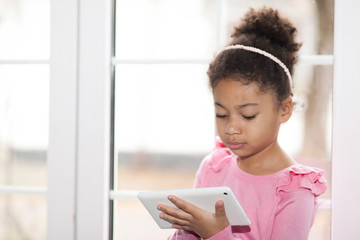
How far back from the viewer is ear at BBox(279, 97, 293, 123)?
1093 millimetres

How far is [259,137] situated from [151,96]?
24.2 ft

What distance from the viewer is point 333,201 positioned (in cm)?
122

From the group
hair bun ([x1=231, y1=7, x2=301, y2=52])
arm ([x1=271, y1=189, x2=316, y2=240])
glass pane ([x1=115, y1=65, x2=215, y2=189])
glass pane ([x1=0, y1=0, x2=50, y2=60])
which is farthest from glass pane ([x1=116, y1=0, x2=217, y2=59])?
arm ([x1=271, y1=189, x2=316, y2=240])

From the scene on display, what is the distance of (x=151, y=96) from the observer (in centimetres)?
838

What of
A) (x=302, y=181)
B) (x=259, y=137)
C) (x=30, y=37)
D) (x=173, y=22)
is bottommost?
(x=302, y=181)

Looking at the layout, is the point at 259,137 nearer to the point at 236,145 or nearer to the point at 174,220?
the point at 236,145

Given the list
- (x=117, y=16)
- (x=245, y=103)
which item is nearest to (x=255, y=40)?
Answer: (x=245, y=103)

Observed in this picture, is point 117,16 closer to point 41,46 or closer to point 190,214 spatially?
point 41,46

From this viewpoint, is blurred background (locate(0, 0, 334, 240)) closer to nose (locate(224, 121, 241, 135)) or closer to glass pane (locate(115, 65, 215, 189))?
glass pane (locate(115, 65, 215, 189))

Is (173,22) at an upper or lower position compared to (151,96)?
upper

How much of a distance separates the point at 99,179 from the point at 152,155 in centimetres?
983

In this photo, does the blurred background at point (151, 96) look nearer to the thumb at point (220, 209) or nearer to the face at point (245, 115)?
the face at point (245, 115)

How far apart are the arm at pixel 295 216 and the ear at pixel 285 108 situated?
0.20 meters

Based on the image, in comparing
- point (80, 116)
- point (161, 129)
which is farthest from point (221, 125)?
point (161, 129)
